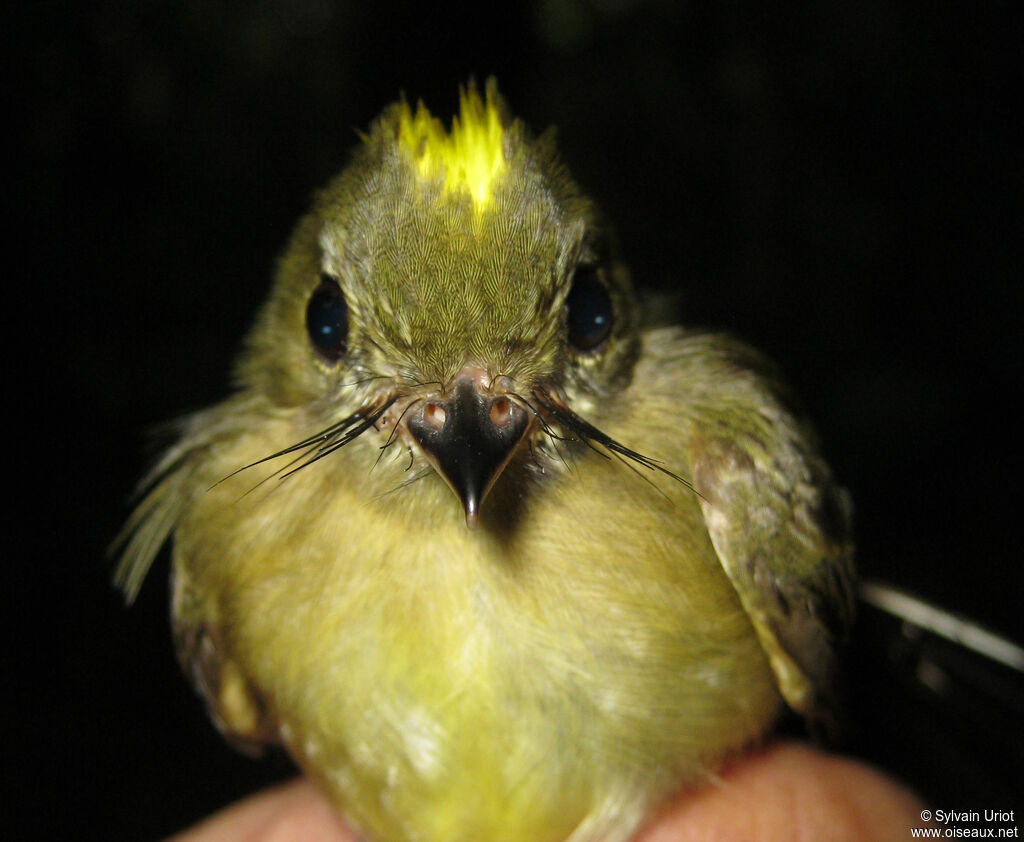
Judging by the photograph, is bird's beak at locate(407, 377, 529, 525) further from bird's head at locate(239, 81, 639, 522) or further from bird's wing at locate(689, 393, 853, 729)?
bird's wing at locate(689, 393, 853, 729)

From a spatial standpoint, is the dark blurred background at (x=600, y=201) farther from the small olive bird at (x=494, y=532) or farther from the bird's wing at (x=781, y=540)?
the small olive bird at (x=494, y=532)

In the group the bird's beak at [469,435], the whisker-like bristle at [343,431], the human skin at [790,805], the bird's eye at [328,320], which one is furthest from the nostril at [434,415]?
the human skin at [790,805]

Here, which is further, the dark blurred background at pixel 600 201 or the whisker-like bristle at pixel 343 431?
the dark blurred background at pixel 600 201

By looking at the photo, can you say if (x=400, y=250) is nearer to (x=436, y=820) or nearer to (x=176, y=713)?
(x=436, y=820)

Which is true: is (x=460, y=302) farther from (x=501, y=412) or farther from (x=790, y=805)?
(x=790, y=805)

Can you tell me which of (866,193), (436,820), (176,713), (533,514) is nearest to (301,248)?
(533,514)

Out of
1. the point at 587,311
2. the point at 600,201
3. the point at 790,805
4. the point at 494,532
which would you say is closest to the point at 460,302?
the point at 587,311

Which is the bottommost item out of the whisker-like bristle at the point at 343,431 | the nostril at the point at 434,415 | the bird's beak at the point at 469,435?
the bird's beak at the point at 469,435
